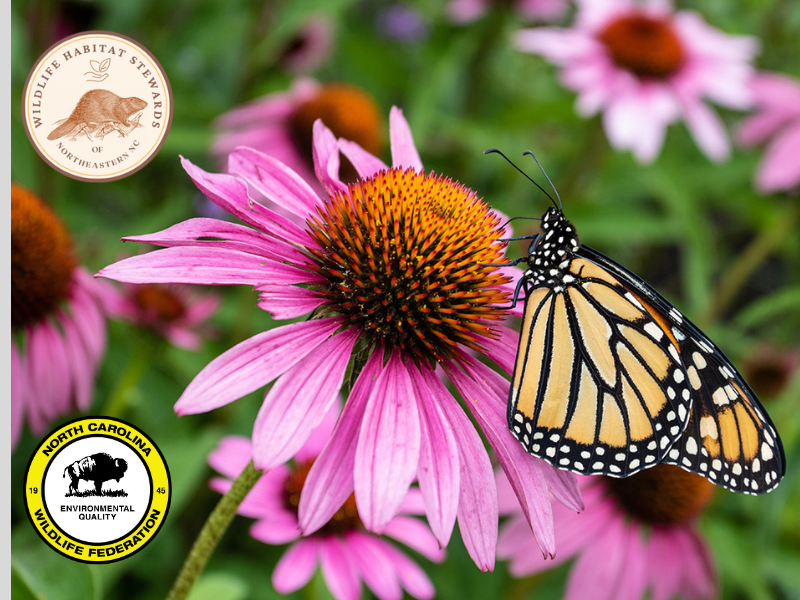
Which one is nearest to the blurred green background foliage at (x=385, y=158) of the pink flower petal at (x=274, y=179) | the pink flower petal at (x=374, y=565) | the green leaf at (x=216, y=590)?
the green leaf at (x=216, y=590)

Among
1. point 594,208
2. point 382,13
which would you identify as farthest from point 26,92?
point 382,13

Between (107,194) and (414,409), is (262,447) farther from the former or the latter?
(107,194)

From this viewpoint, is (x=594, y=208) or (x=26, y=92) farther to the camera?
(x=594, y=208)

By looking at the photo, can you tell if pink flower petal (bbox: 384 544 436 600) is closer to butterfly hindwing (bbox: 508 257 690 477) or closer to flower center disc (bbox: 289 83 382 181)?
butterfly hindwing (bbox: 508 257 690 477)

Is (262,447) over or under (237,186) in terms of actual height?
under

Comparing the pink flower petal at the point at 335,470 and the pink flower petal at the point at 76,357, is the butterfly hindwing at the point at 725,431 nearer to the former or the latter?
the pink flower petal at the point at 335,470

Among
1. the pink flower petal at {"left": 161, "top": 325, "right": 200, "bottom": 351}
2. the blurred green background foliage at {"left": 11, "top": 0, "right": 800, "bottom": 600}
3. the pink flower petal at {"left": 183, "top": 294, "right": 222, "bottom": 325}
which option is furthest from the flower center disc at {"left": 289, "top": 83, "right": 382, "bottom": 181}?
the pink flower petal at {"left": 161, "top": 325, "right": 200, "bottom": 351}

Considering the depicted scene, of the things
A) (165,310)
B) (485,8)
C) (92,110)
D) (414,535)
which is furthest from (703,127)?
(92,110)
